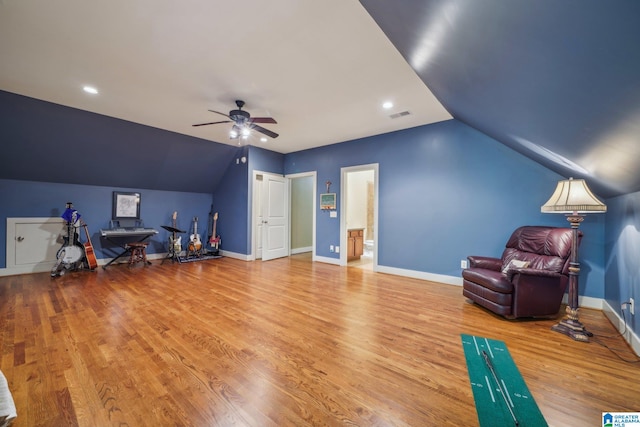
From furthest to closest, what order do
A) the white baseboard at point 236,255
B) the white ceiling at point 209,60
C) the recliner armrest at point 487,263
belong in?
the white baseboard at point 236,255 → the recliner armrest at point 487,263 → the white ceiling at point 209,60

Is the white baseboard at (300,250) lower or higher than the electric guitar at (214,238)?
lower

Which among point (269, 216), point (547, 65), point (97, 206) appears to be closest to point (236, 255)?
point (269, 216)

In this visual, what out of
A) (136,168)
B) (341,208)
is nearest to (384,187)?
(341,208)

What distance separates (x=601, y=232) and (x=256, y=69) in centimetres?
464

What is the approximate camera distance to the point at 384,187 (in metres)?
4.98

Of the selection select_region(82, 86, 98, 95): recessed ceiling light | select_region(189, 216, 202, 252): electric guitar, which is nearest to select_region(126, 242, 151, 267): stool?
select_region(189, 216, 202, 252): electric guitar

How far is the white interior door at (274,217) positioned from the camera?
624cm

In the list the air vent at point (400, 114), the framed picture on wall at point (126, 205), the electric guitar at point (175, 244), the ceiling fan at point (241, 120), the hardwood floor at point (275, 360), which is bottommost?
the hardwood floor at point (275, 360)

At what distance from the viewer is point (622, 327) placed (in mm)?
2463

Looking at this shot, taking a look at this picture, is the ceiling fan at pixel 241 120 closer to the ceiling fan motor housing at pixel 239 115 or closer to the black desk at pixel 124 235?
the ceiling fan motor housing at pixel 239 115

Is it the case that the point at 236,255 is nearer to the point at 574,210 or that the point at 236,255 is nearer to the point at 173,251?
the point at 173,251

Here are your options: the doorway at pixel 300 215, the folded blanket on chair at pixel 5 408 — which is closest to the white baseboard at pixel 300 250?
the doorway at pixel 300 215

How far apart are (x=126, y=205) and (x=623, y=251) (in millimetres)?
8202

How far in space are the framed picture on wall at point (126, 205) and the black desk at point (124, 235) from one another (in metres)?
0.36
